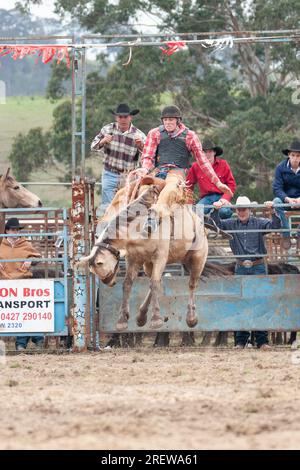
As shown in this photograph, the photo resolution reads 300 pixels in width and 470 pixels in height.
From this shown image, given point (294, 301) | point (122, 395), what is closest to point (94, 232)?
point (294, 301)

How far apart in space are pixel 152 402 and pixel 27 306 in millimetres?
5142

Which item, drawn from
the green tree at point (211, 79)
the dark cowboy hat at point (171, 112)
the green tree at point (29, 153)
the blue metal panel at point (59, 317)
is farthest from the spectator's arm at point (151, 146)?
the green tree at point (29, 153)

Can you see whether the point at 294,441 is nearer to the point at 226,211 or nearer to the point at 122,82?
the point at 226,211

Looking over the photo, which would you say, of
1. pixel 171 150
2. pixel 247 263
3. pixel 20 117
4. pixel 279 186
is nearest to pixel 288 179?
pixel 279 186

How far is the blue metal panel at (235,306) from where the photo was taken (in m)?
12.9

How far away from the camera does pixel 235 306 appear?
1290 cm

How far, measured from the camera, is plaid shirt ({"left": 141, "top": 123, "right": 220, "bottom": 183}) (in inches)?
462

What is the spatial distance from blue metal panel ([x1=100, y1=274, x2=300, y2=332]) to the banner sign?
Result: 72cm

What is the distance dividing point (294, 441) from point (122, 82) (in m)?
25.0

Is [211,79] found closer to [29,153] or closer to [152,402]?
[29,153]

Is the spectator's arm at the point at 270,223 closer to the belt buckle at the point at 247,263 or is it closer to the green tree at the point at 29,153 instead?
the belt buckle at the point at 247,263

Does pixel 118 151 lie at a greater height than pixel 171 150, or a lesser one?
greater

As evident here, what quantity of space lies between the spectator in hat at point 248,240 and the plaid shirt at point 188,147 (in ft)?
3.29
